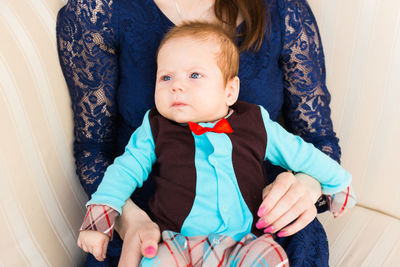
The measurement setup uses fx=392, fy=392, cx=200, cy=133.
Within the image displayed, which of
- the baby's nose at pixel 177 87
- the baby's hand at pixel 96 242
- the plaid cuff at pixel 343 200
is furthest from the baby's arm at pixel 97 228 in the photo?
the plaid cuff at pixel 343 200

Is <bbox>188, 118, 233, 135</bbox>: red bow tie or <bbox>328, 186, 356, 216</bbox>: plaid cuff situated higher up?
<bbox>188, 118, 233, 135</bbox>: red bow tie

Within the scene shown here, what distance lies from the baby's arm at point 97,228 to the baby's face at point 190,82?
29 cm

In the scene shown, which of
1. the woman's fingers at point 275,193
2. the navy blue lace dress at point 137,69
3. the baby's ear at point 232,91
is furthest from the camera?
the navy blue lace dress at point 137,69

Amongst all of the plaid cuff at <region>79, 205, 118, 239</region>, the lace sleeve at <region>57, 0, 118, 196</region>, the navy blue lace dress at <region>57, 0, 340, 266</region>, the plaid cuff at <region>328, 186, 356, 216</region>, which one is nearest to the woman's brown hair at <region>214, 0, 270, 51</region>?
the navy blue lace dress at <region>57, 0, 340, 266</region>

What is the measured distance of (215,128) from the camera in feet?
3.29

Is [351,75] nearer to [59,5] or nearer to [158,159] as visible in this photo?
[158,159]

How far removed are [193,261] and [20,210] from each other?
45cm

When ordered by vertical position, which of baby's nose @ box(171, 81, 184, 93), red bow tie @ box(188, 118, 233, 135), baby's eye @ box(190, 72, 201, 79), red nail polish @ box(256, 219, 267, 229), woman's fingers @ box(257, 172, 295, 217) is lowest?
red nail polish @ box(256, 219, 267, 229)

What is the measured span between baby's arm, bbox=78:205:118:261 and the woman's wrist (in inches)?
19.9

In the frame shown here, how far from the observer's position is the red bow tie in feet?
3.26

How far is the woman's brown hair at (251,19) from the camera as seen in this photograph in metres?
1.19

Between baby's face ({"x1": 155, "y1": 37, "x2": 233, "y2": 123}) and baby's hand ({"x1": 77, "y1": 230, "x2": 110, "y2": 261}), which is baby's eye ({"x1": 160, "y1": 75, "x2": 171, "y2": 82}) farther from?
baby's hand ({"x1": 77, "y1": 230, "x2": 110, "y2": 261})

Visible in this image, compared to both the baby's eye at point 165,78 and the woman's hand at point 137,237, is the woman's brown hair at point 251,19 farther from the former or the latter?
the woman's hand at point 137,237

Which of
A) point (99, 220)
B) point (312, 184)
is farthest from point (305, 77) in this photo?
point (99, 220)
